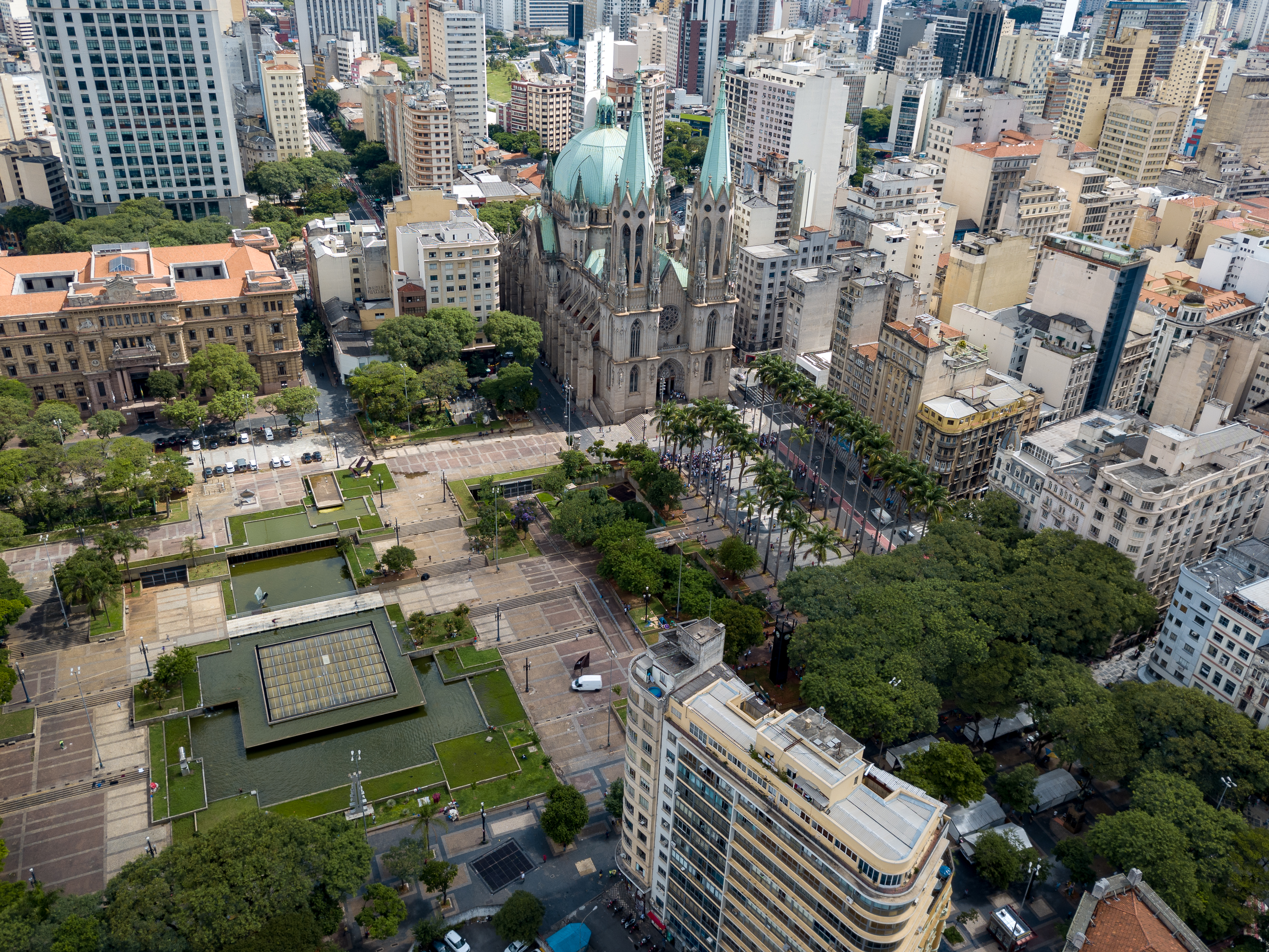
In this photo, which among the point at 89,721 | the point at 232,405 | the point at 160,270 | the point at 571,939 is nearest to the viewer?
the point at 571,939

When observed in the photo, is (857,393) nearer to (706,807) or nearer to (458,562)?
(458,562)

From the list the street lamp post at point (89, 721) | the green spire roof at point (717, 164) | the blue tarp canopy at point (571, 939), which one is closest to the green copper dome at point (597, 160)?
the green spire roof at point (717, 164)

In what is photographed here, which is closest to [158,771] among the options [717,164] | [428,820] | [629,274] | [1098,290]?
[428,820]

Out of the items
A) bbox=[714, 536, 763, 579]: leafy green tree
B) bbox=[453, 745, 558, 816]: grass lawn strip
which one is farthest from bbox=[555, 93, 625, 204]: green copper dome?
bbox=[453, 745, 558, 816]: grass lawn strip

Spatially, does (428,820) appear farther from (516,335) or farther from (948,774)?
(516,335)

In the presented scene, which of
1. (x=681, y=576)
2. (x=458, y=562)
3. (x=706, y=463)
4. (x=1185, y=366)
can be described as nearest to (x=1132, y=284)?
(x=1185, y=366)
